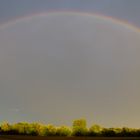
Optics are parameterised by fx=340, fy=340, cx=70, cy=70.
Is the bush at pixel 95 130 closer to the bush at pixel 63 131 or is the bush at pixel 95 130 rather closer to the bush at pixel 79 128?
the bush at pixel 79 128

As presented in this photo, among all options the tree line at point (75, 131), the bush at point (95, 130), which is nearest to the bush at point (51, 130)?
the tree line at point (75, 131)

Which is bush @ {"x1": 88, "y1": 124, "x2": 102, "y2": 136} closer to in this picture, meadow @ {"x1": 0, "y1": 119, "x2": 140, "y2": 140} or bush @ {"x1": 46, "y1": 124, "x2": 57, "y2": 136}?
meadow @ {"x1": 0, "y1": 119, "x2": 140, "y2": 140}

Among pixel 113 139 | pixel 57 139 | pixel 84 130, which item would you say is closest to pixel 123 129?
pixel 84 130

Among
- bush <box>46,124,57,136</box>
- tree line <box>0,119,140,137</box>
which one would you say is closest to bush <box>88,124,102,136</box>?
tree line <box>0,119,140,137</box>

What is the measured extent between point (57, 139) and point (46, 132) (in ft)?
11.5

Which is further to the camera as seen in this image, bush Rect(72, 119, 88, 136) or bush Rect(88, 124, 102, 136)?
bush Rect(72, 119, 88, 136)

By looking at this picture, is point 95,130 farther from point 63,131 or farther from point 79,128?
point 63,131

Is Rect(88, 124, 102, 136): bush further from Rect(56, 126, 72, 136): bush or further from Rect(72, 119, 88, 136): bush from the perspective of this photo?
Rect(56, 126, 72, 136): bush

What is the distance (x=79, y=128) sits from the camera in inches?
882

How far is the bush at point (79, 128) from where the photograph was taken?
22047 millimetres

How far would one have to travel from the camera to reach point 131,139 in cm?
1916

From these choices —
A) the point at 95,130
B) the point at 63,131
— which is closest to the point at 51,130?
the point at 63,131

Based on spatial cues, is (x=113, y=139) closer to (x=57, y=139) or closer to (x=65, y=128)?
(x=57, y=139)

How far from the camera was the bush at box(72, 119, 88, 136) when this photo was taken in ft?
72.3
